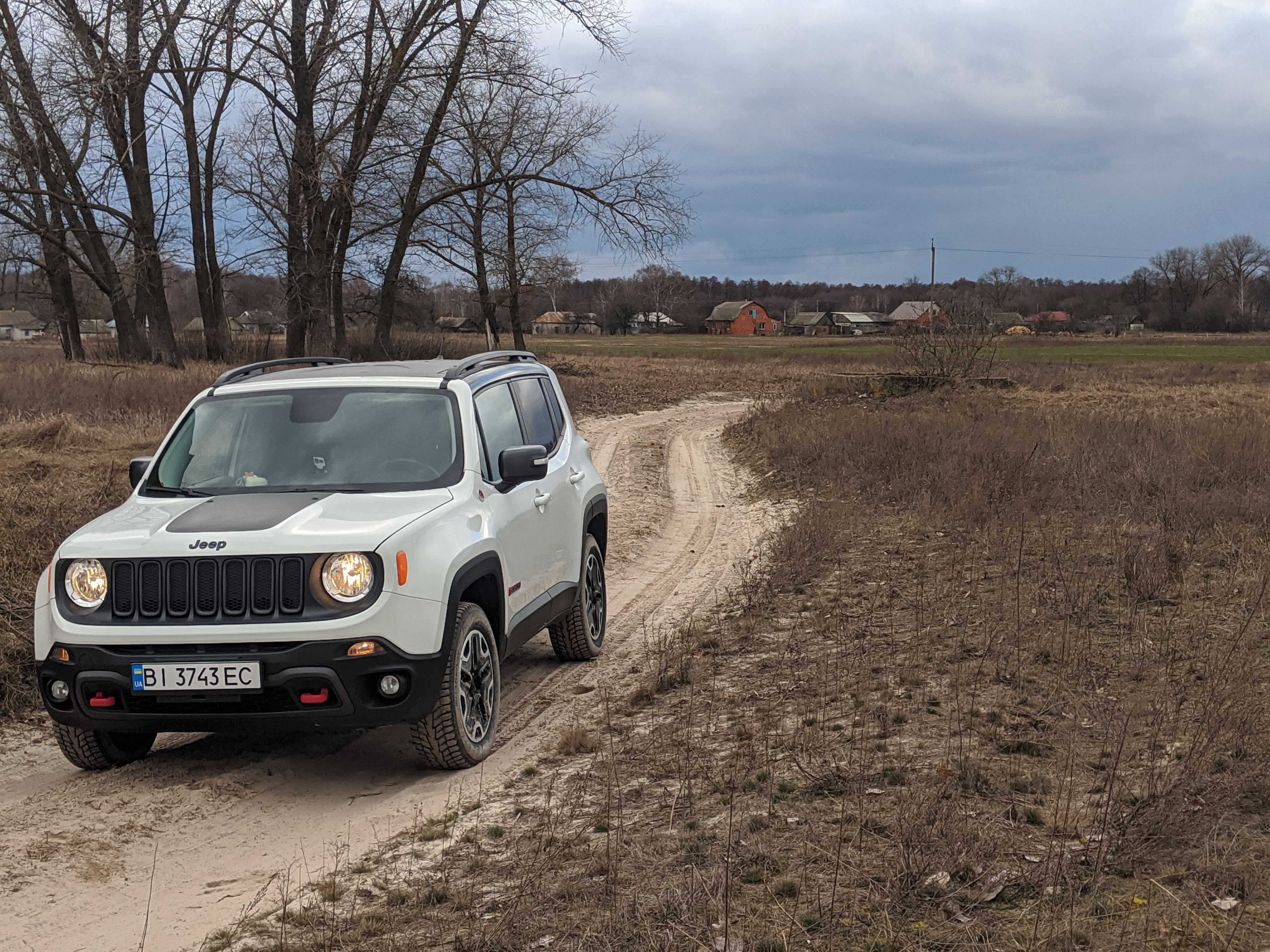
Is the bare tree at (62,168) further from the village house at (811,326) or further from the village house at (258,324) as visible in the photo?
the village house at (811,326)

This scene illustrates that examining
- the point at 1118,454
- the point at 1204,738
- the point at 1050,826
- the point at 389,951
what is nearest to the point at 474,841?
the point at 389,951

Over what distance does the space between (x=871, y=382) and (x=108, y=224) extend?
2078cm

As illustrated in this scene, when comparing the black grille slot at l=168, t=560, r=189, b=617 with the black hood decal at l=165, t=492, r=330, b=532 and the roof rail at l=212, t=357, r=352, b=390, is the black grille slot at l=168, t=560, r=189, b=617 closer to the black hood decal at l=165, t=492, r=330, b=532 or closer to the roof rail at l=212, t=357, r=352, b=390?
the black hood decal at l=165, t=492, r=330, b=532

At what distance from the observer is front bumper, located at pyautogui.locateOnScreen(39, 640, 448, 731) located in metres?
4.86

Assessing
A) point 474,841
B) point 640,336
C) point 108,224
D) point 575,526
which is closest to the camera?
point 474,841

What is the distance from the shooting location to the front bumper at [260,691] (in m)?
4.86

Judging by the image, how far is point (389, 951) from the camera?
3.47 meters

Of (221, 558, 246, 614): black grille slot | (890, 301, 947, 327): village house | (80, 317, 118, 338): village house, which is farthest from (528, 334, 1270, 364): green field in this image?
(221, 558, 246, 614): black grille slot

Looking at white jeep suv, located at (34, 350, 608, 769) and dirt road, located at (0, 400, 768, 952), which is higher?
white jeep suv, located at (34, 350, 608, 769)

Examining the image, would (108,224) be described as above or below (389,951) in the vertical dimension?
above

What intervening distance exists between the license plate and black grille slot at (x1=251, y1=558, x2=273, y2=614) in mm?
229

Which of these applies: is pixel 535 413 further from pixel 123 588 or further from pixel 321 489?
pixel 123 588

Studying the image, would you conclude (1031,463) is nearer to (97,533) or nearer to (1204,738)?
(1204,738)

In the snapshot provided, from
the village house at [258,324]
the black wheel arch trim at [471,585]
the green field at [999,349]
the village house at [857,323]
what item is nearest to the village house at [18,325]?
the green field at [999,349]
